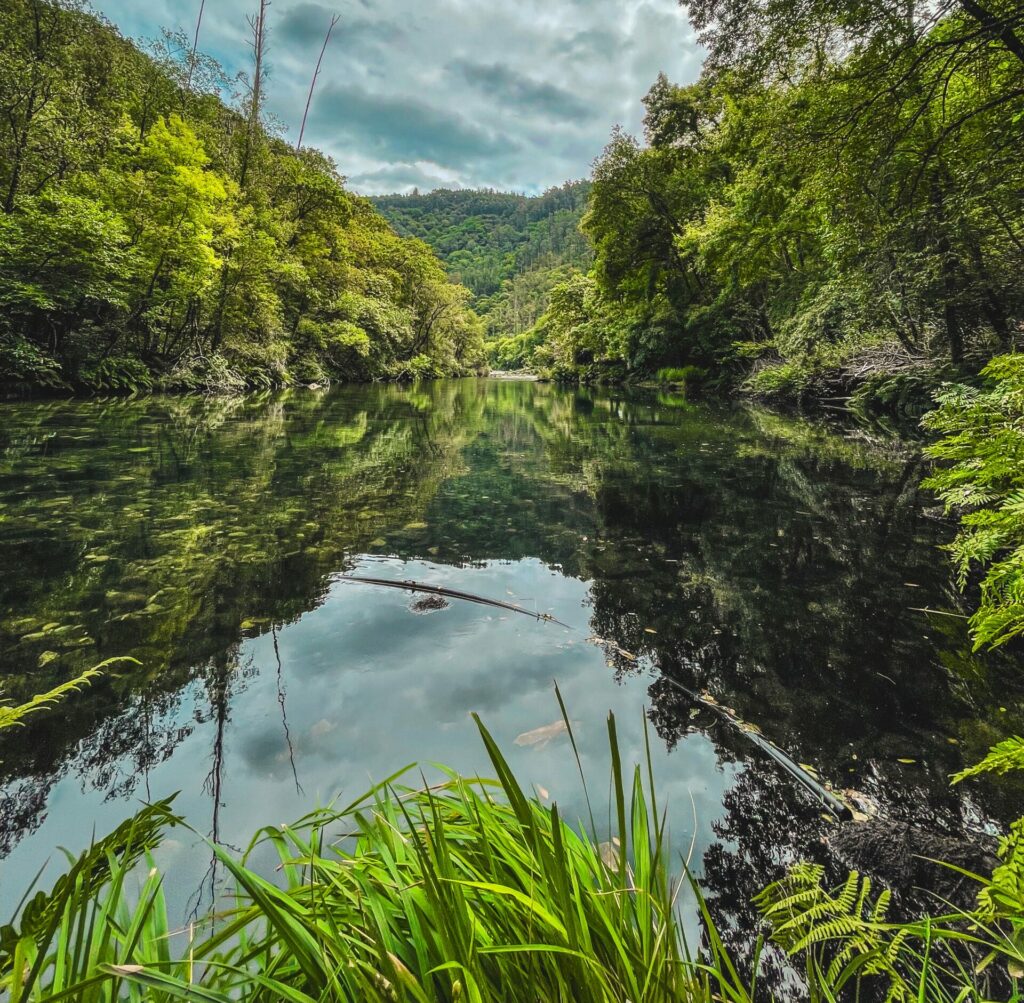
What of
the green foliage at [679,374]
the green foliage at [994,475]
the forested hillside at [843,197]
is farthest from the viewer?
the green foliage at [679,374]

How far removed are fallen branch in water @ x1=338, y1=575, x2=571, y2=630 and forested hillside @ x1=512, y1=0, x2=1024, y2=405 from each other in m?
6.91

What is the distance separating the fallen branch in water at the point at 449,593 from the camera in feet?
12.0

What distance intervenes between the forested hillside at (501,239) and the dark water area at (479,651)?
2853 inches

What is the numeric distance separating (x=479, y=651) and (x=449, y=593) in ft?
2.72

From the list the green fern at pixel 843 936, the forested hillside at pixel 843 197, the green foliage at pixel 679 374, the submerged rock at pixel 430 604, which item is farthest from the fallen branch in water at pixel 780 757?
the green foliage at pixel 679 374

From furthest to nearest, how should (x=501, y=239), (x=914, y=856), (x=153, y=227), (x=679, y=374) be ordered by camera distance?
(x=501, y=239)
(x=679, y=374)
(x=153, y=227)
(x=914, y=856)

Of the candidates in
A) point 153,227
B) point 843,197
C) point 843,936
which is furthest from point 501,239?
point 843,936

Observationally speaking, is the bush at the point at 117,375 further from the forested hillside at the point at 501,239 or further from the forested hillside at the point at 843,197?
the forested hillside at the point at 501,239

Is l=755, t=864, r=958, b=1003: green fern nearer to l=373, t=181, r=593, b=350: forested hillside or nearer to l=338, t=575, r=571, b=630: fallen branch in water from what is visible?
l=338, t=575, r=571, b=630: fallen branch in water

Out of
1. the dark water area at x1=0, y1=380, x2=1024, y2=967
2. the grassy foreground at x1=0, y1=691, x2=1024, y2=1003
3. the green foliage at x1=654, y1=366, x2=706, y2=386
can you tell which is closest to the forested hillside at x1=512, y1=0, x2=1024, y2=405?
the green foliage at x1=654, y1=366, x2=706, y2=386

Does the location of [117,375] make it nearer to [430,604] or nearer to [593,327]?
[430,604]

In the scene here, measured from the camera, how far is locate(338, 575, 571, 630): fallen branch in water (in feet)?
12.0

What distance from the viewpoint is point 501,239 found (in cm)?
13562

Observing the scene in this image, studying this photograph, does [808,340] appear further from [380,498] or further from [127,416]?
[127,416]
